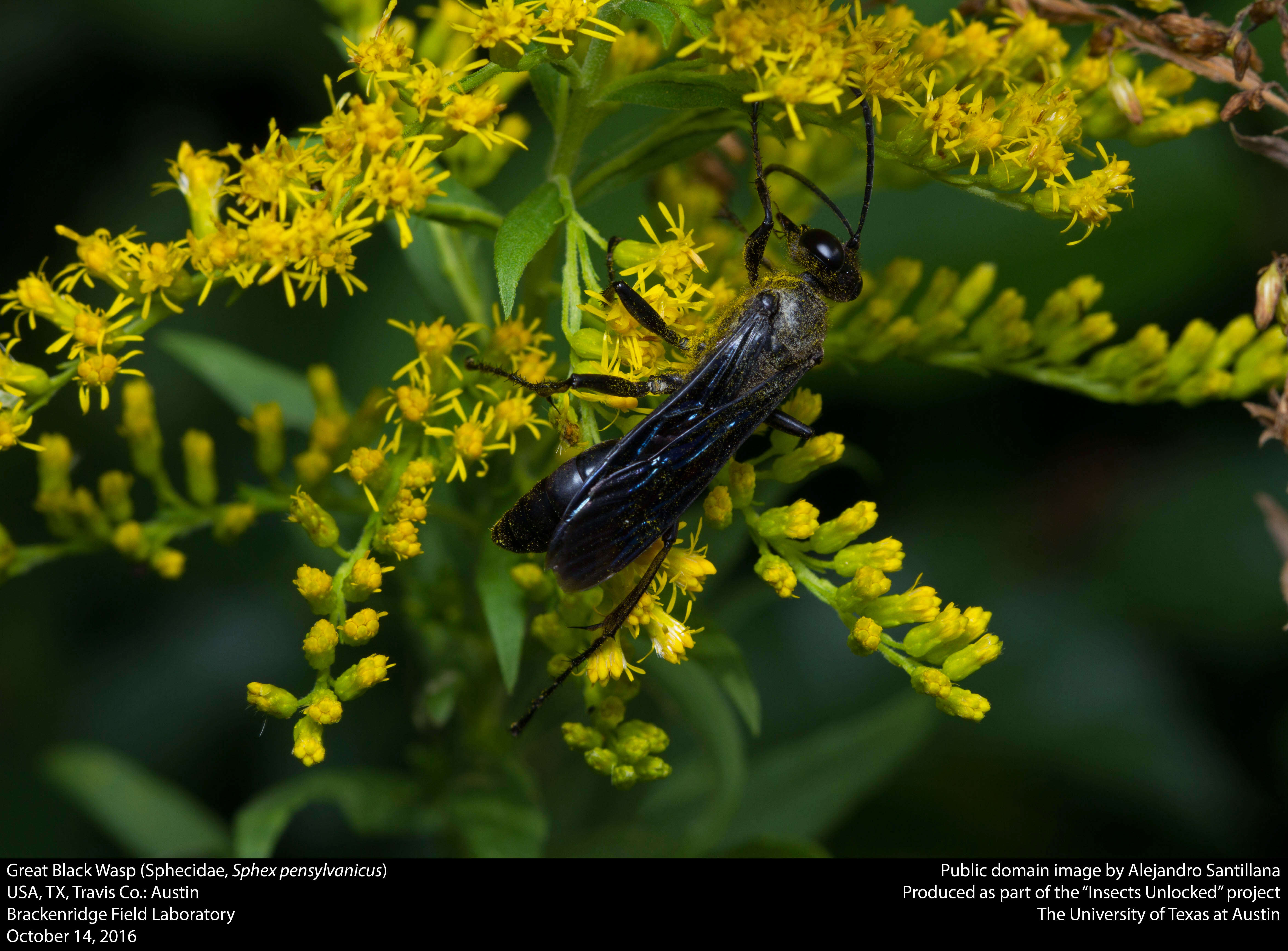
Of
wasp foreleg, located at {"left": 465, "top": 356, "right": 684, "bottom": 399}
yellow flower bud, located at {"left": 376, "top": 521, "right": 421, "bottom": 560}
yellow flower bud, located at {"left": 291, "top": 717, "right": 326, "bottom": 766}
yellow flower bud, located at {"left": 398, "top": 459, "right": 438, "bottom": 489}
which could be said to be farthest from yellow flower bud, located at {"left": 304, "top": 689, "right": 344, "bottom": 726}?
wasp foreleg, located at {"left": 465, "top": 356, "right": 684, "bottom": 399}

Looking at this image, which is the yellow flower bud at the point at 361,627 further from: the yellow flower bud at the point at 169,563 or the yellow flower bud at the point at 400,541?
A: the yellow flower bud at the point at 169,563

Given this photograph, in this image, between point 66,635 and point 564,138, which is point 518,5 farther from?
point 66,635

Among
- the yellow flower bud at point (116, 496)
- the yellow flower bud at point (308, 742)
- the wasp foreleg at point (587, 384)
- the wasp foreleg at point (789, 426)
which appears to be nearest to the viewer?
the yellow flower bud at point (308, 742)

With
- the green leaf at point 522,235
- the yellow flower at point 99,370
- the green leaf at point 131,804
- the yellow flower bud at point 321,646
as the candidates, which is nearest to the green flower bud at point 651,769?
the yellow flower bud at point 321,646

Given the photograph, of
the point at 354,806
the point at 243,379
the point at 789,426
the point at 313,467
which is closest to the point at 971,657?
the point at 789,426

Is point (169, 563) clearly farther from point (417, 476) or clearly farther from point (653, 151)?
point (653, 151)

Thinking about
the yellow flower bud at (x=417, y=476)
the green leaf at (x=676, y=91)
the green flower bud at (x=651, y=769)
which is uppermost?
the green leaf at (x=676, y=91)

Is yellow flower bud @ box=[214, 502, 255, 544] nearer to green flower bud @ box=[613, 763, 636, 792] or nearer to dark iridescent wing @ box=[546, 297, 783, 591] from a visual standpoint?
dark iridescent wing @ box=[546, 297, 783, 591]
